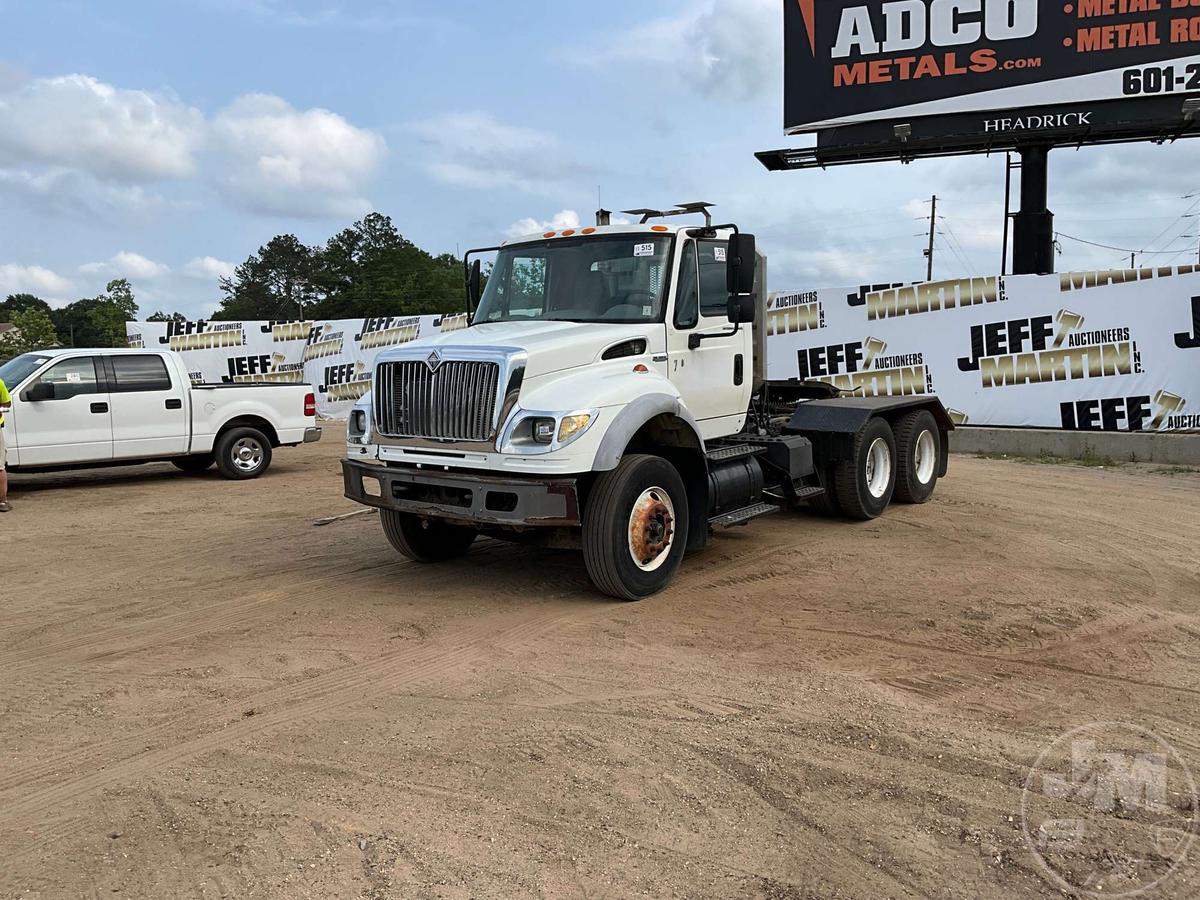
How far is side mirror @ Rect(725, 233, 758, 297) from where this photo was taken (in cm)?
714

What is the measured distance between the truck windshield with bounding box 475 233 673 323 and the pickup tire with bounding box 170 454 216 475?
758cm

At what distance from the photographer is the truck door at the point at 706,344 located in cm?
743

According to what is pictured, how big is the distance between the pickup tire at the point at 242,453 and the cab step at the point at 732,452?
8.11m

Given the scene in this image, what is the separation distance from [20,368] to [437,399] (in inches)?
336

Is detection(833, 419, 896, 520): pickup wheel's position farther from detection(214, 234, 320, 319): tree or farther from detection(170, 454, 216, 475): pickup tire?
detection(214, 234, 320, 319): tree

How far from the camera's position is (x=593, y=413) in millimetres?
6277

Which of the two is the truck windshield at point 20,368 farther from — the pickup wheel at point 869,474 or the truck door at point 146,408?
the pickup wheel at point 869,474

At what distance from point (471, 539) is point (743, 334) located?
2976 mm

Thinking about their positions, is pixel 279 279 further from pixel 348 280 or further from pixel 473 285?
pixel 473 285

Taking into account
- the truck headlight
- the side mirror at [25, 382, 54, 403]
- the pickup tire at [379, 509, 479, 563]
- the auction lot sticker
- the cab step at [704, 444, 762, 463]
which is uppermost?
the side mirror at [25, 382, 54, 403]

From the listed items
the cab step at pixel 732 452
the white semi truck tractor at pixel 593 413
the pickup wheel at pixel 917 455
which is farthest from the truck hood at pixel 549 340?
the pickup wheel at pixel 917 455

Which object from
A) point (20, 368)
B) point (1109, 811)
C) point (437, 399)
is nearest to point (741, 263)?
point (437, 399)

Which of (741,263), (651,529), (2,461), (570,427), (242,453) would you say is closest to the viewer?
(570,427)

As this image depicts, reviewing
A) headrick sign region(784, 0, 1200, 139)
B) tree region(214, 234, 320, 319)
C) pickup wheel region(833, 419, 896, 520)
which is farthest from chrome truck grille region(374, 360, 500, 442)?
tree region(214, 234, 320, 319)
